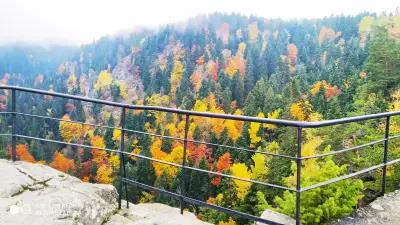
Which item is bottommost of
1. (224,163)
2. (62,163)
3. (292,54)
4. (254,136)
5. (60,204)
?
(62,163)

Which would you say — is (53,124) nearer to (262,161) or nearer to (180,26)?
(262,161)

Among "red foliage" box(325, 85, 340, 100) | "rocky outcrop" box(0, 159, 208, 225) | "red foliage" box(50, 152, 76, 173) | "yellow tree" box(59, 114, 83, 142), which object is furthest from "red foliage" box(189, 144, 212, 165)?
"rocky outcrop" box(0, 159, 208, 225)

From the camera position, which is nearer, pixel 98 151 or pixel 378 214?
pixel 378 214

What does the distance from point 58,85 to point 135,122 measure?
87.8 meters

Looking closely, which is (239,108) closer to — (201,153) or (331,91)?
(331,91)

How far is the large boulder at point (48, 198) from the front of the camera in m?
3.85

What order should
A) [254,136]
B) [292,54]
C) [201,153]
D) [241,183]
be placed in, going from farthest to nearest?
[292,54] → [254,136] → [201,153] → [241,183]

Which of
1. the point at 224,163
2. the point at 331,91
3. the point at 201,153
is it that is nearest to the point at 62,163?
the point at 201,153

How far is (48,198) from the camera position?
4098 millimetres

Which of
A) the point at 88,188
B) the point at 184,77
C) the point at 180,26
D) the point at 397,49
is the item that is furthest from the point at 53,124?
the point at 180,26

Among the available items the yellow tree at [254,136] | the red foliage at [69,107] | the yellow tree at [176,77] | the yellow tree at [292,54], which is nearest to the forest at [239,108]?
the yellow tree at [254,136]

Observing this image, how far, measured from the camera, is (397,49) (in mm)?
48844

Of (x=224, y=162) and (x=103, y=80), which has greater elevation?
(x=103, y=80)

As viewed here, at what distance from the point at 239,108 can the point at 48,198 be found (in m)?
89.0
